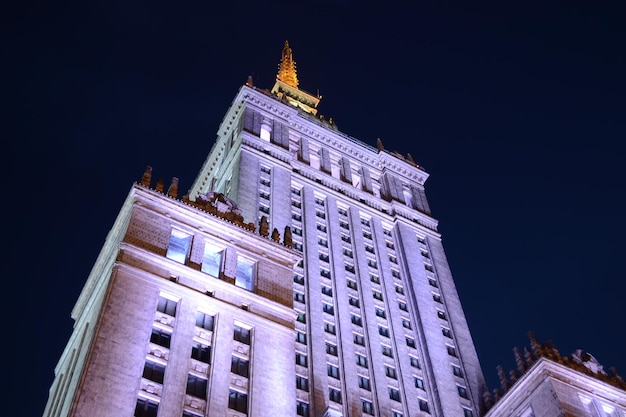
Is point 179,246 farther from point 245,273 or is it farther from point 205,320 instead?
point 205,320

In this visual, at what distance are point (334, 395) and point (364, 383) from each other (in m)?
3.72

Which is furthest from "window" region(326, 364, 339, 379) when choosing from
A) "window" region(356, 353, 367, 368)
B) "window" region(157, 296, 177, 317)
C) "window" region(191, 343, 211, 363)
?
"window" region(157, 296, 177, 317)

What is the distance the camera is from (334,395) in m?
60.1

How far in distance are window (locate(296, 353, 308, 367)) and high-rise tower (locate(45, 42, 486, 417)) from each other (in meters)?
0.10

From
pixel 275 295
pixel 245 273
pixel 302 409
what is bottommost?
pixel 302 409

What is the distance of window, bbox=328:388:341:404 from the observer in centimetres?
5953

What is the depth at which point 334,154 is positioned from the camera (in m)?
96.6

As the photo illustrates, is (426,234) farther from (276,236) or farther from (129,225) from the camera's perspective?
(129,225)

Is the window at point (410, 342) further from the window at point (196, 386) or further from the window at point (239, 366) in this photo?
the window at point (196, 386)

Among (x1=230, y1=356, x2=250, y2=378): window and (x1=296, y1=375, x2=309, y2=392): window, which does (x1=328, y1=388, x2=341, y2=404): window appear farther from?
(x1=230, y1=356, x2=250, y2=378): window

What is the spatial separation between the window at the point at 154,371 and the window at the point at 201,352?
251 cm

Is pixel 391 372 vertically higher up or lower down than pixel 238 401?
higher up

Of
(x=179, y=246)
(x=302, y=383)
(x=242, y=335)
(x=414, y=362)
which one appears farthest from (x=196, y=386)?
(x=414, y=362)

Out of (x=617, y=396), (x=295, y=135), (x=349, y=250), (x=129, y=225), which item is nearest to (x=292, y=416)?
(x=129, y=225)
